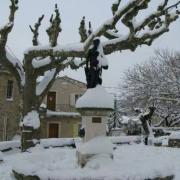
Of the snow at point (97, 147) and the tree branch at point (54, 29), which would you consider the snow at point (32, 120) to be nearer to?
the tree branch at point (54, 29)

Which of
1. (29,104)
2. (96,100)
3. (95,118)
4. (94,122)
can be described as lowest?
(94,122)

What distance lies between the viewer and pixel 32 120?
682 inches

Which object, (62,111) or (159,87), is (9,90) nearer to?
(62,111)

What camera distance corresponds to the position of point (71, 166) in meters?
10.3

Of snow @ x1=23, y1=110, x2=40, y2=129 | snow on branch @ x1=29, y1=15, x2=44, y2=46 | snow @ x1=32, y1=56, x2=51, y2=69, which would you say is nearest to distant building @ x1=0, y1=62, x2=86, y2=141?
snow on branch @ x1=29, y1=15, x2=44, y2=46

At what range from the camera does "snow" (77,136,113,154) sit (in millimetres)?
9924

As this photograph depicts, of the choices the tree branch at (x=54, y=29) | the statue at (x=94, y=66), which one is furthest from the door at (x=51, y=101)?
the statue at (x=94, y=66)

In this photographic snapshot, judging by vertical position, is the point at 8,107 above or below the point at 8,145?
above

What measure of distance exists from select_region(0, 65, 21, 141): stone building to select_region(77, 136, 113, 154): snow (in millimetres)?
22576

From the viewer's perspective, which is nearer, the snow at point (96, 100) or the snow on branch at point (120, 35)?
the snow at point (96, 100)

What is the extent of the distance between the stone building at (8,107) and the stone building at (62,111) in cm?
489

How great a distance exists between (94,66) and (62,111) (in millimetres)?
29458

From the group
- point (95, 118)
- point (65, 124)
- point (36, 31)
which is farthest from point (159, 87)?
point (95, 118)

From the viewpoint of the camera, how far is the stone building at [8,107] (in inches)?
1265
